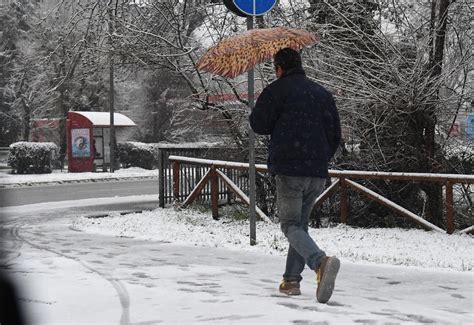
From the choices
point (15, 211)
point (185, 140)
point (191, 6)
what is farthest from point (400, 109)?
point (185, 140)

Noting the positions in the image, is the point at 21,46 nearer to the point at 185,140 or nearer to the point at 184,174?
the point at 185,140

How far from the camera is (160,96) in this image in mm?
44406

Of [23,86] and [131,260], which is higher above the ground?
[23,86]

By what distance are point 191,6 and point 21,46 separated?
32967mm

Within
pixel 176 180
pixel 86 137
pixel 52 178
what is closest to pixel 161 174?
pixel 176 180

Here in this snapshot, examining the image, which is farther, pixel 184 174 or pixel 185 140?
pixel 185 140

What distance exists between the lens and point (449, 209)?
8.85 meters

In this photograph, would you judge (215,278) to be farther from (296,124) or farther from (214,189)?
(214,189)

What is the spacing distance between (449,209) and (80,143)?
77.0 feet

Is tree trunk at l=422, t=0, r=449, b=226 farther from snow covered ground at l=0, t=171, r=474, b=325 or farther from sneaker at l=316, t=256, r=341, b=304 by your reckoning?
sneaker at l=316, t=256, r=341, b=304

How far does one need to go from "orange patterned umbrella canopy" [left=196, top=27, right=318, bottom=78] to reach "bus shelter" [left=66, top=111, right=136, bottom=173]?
79.4 feet

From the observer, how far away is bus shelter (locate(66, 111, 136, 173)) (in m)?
29.8

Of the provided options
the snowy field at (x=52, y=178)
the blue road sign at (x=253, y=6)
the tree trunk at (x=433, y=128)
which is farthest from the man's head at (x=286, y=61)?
the snowy field at (x=52, y=178)

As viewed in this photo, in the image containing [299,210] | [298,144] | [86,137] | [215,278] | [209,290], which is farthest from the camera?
[86,137]
